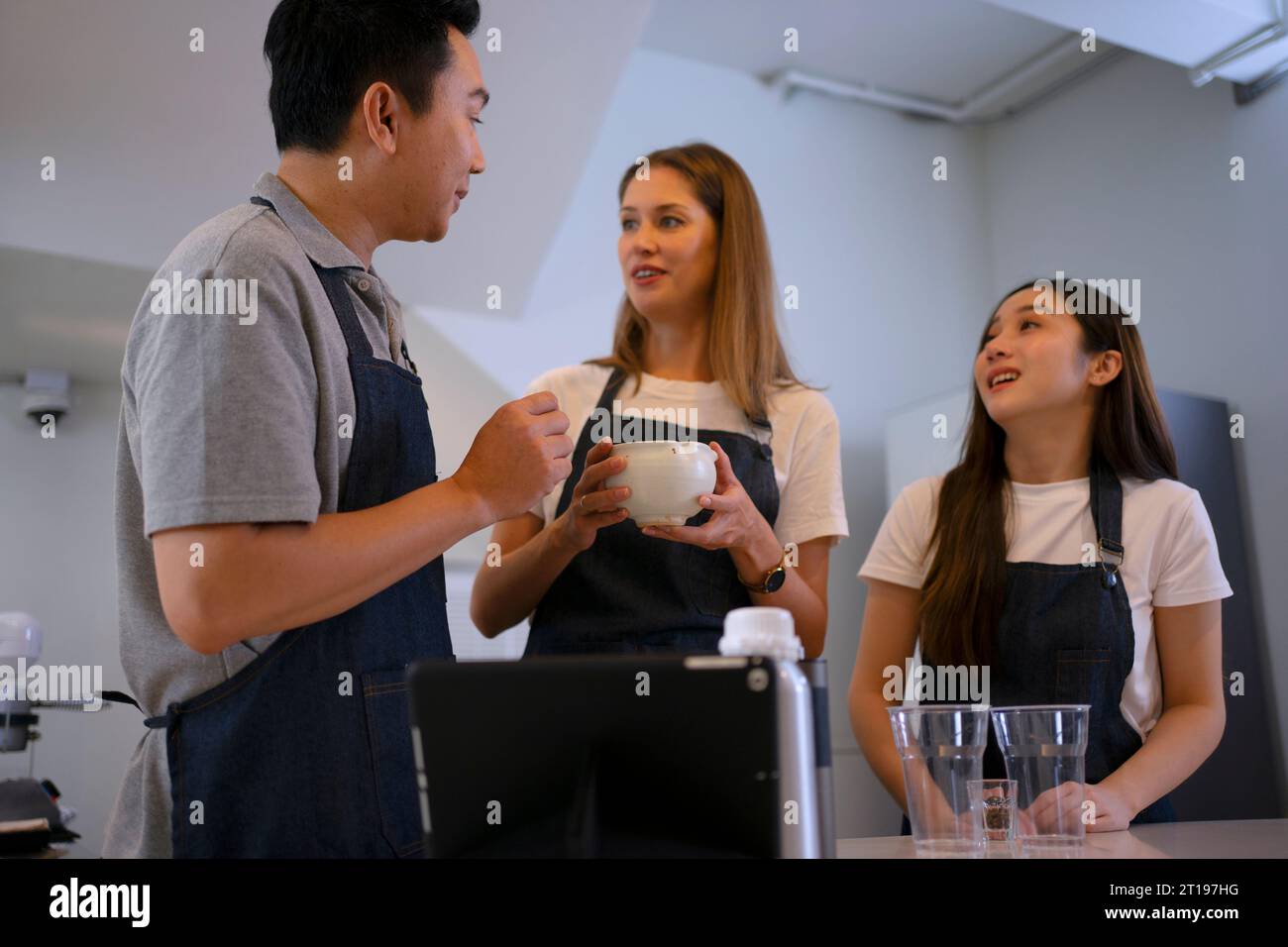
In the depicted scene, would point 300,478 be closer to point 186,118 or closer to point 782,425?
point 782,425

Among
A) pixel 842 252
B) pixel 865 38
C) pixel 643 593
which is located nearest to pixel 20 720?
pixel 643 593

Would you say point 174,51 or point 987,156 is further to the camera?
point 987,156

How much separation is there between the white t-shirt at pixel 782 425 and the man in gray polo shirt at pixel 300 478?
52cm

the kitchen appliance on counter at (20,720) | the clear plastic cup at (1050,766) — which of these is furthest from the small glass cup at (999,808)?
the kitchen appliance on counter at (20,720)

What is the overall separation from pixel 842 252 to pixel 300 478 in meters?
3.03

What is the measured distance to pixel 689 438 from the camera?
1660 millimetres

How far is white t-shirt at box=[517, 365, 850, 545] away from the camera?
1614mm

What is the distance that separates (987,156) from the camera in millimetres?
3939

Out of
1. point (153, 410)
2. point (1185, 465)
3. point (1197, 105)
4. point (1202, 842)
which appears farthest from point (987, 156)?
point (153, 410)

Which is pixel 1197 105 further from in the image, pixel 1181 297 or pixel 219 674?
pixel 219 674

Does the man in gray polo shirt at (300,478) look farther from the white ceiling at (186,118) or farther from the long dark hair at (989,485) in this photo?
the white ceiling at (186,118)

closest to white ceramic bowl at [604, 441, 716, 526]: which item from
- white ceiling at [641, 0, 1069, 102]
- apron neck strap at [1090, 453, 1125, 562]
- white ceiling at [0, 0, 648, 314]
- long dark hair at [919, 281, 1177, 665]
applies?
long dark hair at [919, 281, 1177, 665]

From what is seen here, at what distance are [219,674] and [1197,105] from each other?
10.4ft

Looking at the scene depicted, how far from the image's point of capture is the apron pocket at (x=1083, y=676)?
1.59 m
